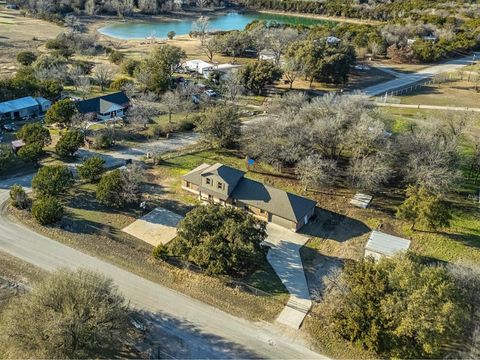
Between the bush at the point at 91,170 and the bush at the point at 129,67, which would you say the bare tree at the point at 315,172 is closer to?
the bush at the point at 91,170

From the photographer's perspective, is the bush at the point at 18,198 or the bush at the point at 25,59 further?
the bush at the point at 25,59

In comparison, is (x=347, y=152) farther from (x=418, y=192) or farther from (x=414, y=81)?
(x=414, y=81)

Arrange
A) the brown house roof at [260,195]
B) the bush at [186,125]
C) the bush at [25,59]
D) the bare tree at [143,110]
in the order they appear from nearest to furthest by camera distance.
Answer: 1. the brown house roof at [260,195]
2. the bare tree at [143,110]
3. the bush at [186,125]
4. the bush at [25,59]

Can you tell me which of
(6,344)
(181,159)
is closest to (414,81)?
(181,159)

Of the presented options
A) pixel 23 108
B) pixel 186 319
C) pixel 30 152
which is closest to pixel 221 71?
pixel 23 108

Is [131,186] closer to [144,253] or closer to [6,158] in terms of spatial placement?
→ [144,253]

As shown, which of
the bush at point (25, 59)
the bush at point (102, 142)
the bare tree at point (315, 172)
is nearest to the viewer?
the bare tree at point (315, 172)

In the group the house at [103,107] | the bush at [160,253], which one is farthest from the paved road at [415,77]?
the bush at [160,253]
